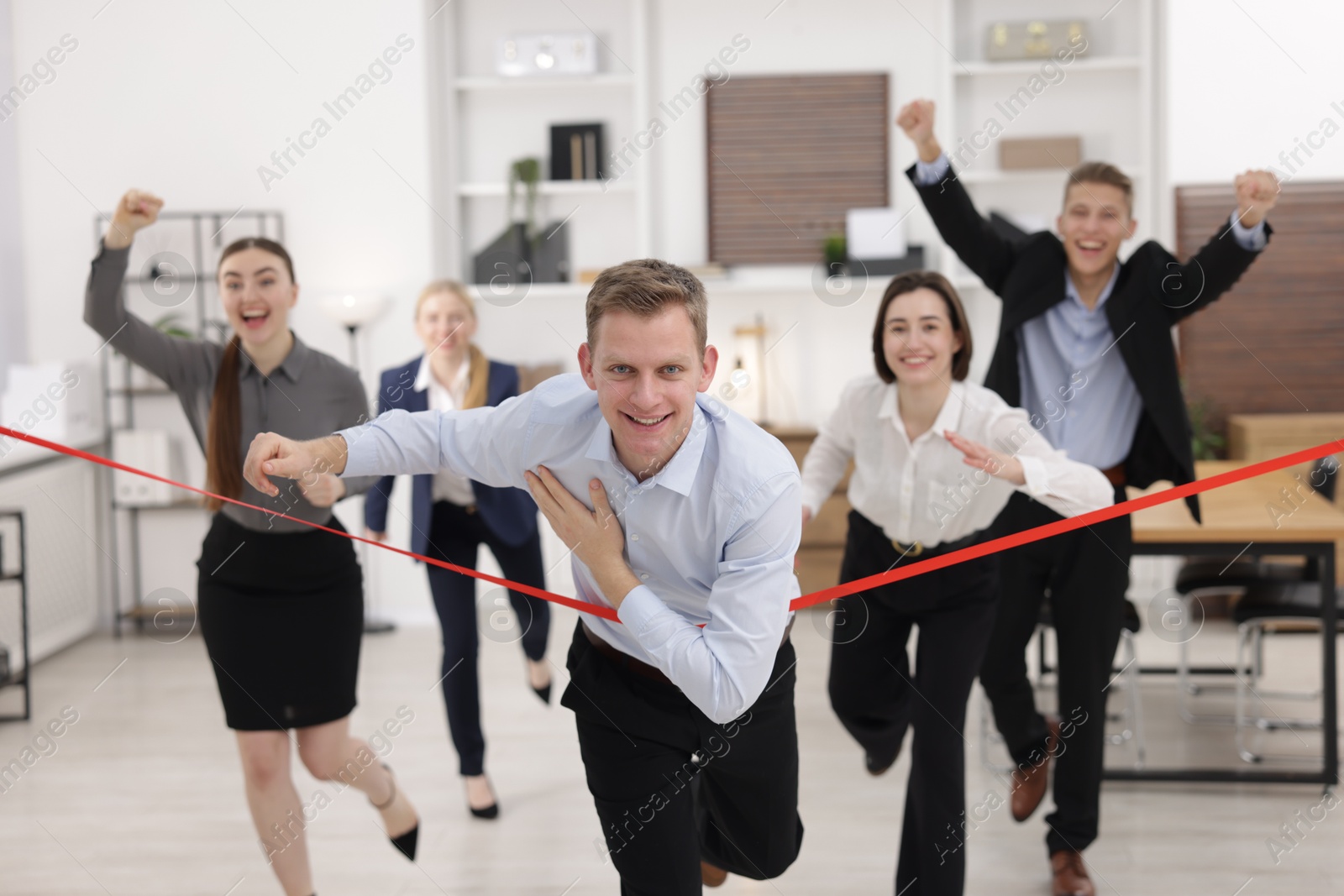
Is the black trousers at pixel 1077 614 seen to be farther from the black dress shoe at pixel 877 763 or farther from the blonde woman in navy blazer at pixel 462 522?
the blonde woman in navy blazer at pixel 462 522

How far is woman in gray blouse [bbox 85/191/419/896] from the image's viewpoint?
95.5 inches

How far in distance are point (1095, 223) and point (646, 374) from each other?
1.51 meters

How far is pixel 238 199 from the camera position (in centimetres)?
550

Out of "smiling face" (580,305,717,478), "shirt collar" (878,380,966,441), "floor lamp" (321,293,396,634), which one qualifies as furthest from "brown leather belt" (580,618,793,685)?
"floor lamp" (321,293,396,634)

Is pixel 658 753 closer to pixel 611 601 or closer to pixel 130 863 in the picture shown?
pixel 611 601

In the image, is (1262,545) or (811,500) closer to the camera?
(811,500)

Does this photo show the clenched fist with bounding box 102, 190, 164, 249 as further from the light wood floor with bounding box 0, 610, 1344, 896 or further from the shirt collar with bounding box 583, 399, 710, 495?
the light wood floor with bounding box 0, 610, 1344, 896

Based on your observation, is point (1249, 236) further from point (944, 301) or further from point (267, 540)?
point (267, 540)

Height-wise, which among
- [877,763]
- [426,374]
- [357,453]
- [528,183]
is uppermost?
[528,183]

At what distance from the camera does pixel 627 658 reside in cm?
213

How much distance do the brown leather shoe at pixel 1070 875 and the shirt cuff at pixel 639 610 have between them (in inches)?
66.7

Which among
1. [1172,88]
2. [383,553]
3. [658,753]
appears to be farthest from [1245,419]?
[658,753]

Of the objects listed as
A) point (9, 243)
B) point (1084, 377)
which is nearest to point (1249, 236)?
point (1084, 377)

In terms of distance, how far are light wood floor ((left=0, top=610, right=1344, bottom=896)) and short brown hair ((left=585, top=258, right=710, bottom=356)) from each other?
177cm
